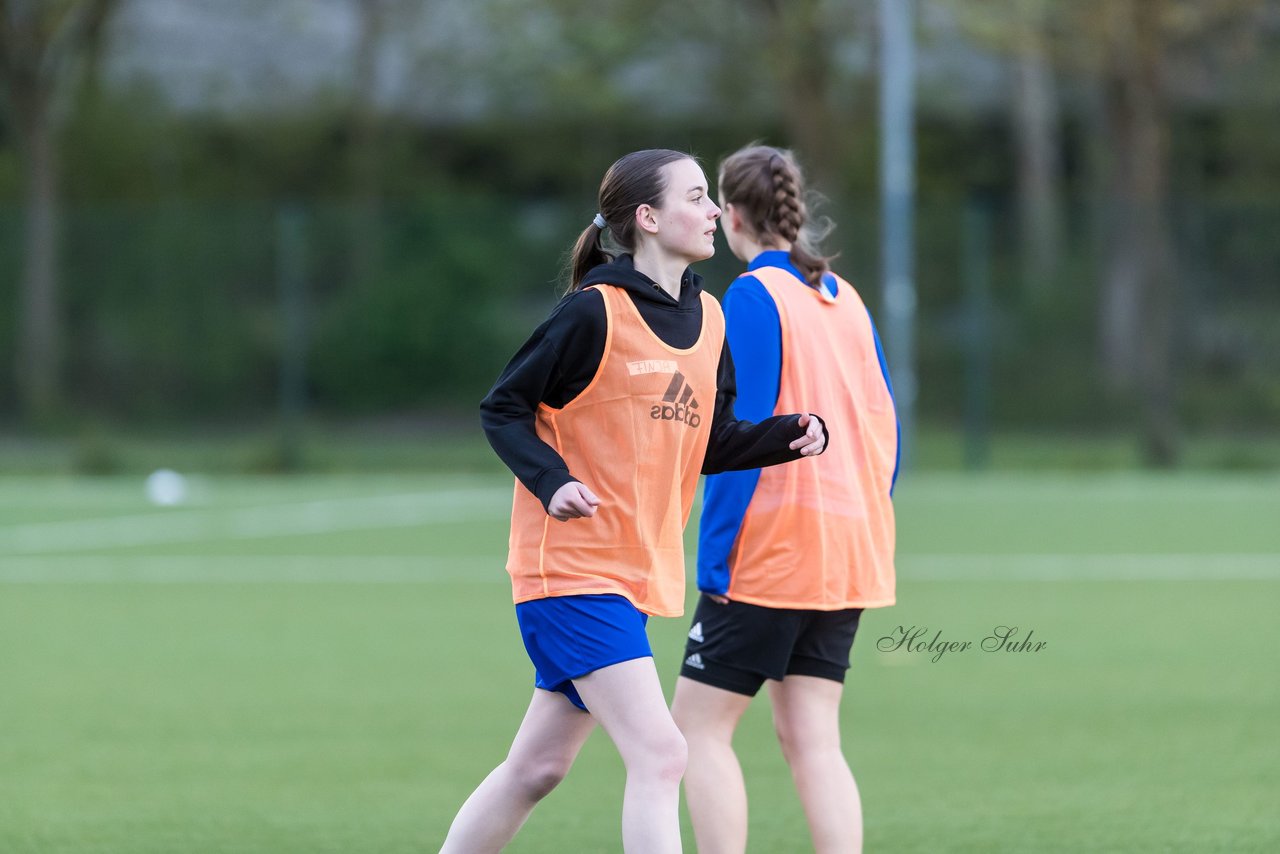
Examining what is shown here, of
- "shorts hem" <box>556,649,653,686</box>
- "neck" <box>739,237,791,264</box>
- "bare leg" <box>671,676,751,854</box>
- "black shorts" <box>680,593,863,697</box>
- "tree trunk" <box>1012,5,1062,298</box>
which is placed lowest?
"bare leg" <box>671,676,751,854</box>

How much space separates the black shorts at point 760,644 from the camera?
471 centimetres

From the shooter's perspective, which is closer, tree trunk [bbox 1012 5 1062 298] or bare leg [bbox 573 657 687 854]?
bare leg [bbox 573 657 687 854]

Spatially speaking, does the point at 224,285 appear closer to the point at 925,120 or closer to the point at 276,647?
the point at 276,647

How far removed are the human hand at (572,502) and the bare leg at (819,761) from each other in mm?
1085

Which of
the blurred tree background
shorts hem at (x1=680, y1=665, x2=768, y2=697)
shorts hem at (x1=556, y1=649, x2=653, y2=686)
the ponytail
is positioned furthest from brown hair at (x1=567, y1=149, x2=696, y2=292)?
the blurred tree background

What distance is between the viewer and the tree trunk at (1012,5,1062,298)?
22453 mm

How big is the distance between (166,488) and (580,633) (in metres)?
16.0

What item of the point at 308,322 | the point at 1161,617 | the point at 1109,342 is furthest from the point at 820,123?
the point at 1161,617

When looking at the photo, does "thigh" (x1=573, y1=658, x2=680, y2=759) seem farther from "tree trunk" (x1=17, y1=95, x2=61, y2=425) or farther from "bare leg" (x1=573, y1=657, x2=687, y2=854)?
"tree trunk" (x1=17, y1=95, x2=61, y2=425)

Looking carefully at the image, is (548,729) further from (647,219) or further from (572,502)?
(647,219)

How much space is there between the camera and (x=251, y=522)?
15977 millimetres

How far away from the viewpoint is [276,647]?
945 centimetres

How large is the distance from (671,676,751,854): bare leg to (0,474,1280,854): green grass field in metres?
0.90

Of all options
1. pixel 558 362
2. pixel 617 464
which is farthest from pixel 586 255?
pixel 617 464
